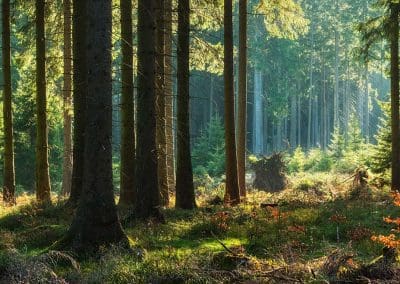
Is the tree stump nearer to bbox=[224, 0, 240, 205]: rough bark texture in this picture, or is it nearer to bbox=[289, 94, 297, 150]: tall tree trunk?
bbox=[224, 0, 240, 205]: rough bark texture

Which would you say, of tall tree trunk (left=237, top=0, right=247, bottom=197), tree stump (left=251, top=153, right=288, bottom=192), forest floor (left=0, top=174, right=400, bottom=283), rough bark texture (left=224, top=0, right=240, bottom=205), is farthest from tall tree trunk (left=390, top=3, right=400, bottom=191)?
tree stump (left=251, top=153, right=288, bottom=192)

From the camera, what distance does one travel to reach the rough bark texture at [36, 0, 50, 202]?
48.2 ft

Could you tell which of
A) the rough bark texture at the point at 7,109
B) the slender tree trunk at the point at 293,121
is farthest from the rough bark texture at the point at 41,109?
the slender tree trunk at the point at 293,121

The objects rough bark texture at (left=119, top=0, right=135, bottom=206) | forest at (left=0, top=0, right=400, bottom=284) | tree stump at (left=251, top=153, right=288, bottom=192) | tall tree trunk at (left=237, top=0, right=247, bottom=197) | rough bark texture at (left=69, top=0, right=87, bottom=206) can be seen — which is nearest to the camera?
forest at (left=0, top=0, right=400, bottom=284)

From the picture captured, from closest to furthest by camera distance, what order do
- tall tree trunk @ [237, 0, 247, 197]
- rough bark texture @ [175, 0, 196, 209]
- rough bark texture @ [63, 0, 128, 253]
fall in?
rough bark texture @ [63, 0, 128, 253]
rough bark texture @ [175, 0, 196, 209]
tall tree trunk @ [237, 0, 247, 197]

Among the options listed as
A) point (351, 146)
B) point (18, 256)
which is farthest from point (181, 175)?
point (351, 146)

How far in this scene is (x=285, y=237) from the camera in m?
9.29

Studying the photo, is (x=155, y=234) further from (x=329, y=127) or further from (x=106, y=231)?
(x=329, y=127)

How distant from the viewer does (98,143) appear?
26.3ft

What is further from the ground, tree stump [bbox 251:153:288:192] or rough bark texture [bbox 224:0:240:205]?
rough bark texture [bbox 224:0:240:205]

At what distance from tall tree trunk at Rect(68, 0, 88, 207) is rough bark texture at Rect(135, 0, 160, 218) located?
2393 mm

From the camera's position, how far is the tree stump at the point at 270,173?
932 inches

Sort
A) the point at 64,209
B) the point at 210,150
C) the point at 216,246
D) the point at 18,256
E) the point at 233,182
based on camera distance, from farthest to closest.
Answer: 1. the point at 210,150
2. the point at 233,182
3. the point at 64,209
4. the point at 216,246
5. the point at 18,256

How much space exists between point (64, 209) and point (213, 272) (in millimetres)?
7010
